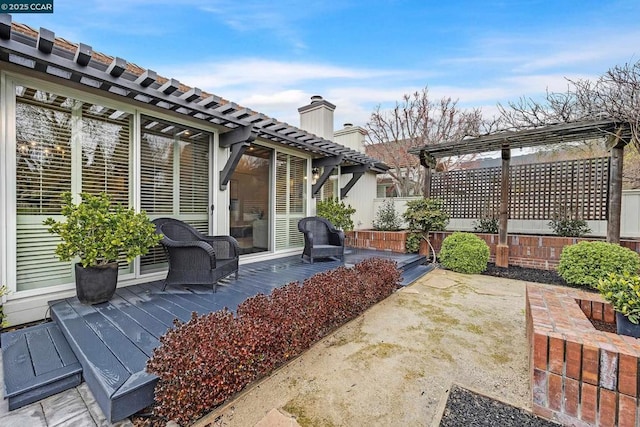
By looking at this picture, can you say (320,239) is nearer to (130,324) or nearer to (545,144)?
(130,324)

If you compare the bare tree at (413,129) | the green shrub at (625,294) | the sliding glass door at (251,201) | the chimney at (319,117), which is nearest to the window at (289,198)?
the sliding glass door at (251,201)

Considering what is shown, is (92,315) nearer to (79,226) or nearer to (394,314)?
(79,226)

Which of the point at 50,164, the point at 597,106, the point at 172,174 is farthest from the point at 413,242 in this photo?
the point at 50,164

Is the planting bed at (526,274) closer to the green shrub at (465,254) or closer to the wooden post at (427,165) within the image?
the green shrub at (465,254)

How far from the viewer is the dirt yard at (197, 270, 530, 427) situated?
5.67ft

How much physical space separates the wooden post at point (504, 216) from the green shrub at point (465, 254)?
452 millimetres

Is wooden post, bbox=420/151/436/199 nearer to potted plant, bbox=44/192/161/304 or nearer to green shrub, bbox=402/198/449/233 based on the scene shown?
green shrub, bbox=402/198/449/233

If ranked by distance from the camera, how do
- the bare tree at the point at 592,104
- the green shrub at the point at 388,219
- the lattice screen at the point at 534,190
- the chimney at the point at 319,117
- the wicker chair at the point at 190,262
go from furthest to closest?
the green shrub at the point at 388,219, the chimney at the point at 319,117, the lattice screen at the point at 534,190, the bare tree at the point at 592,104, the wicker chair at the point at 190,262

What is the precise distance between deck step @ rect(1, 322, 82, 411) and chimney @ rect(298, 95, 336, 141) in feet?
22.4

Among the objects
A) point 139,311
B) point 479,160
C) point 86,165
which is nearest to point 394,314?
point 139,311

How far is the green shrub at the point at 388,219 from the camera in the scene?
26.6ft

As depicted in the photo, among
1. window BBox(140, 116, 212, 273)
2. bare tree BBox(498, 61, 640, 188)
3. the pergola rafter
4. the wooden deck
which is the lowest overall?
the wooden deck

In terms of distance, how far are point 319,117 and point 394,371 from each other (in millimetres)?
6964

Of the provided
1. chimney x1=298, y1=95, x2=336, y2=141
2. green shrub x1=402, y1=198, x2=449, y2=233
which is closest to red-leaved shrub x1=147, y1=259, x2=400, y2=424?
green shrub x1=402, y1=198, x2=449, y2=233
